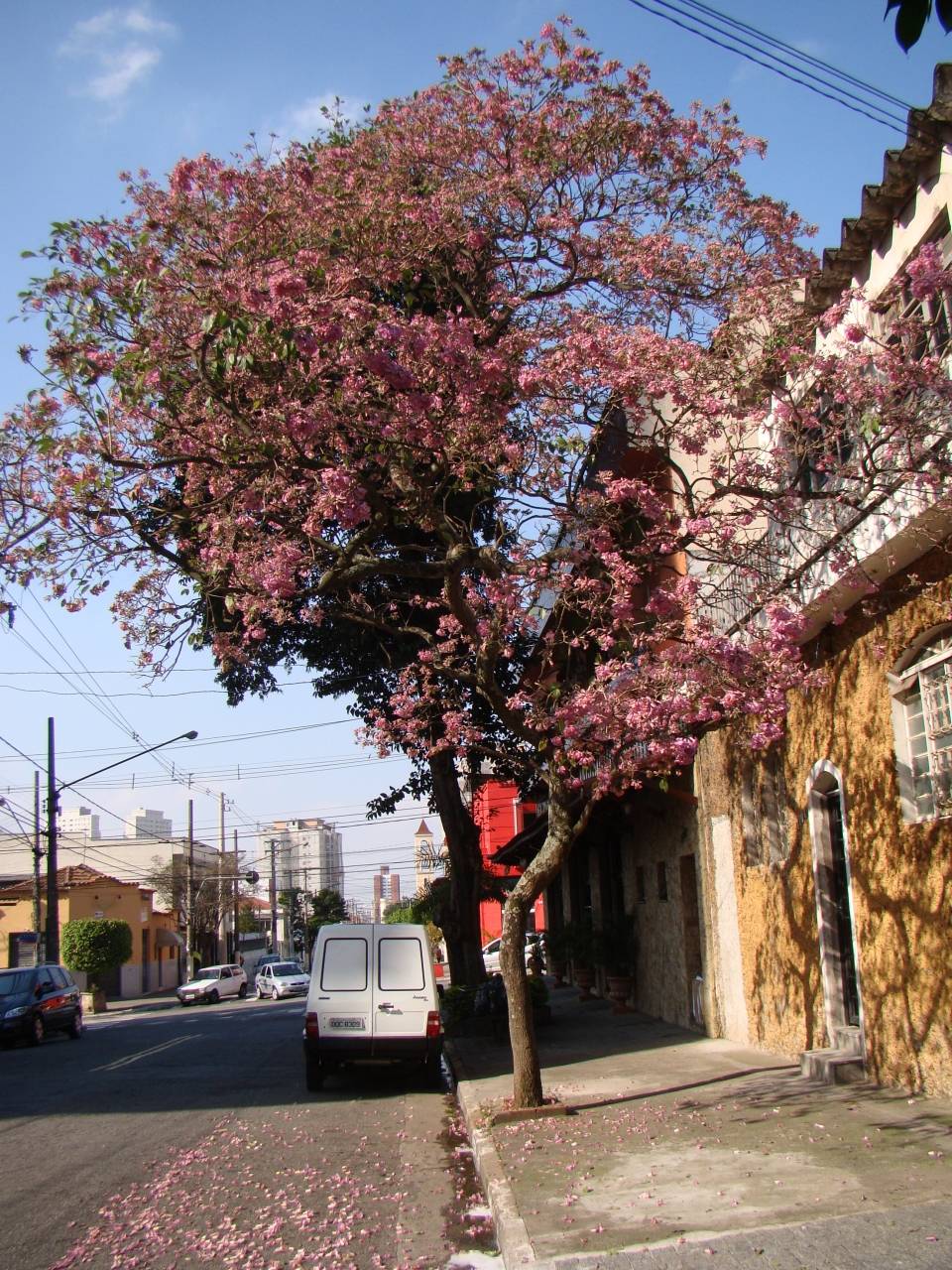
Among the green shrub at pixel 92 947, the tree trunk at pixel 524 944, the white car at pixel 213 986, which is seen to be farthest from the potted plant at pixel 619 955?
the green shrub at pixel 92 947

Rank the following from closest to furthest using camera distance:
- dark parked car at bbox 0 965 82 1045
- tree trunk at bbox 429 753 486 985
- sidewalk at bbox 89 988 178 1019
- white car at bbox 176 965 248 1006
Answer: tree trunk at bbox 429 753 486 985 < dark parked car at bbox 0 965 82 1045 < sidewalk at bbox 89 988 178 1019 < white car at bbox 176 965 248 1006

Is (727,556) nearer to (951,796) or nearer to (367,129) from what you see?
(951,796)

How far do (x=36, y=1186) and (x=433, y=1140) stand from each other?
3.52 meters

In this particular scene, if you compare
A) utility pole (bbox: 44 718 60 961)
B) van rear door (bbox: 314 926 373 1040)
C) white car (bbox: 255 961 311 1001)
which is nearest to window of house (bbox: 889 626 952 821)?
van rear door (bbox: 314 926 373 1040)

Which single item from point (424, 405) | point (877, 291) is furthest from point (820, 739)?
point (424, 405)

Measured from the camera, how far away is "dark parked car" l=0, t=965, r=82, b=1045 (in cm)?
2356

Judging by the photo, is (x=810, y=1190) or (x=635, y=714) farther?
(x=635, y=714)

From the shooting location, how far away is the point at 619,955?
1962cm

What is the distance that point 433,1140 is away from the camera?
33.8ft

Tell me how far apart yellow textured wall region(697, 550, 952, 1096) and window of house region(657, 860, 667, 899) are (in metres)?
4.83

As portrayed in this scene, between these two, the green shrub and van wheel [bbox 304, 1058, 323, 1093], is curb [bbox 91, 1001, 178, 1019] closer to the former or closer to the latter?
the green shrub

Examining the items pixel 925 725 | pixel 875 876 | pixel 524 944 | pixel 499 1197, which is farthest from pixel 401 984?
pixel 925 725

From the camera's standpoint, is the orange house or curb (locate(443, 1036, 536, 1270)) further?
the orange house

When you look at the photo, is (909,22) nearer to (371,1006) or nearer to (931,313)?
(931,313)
